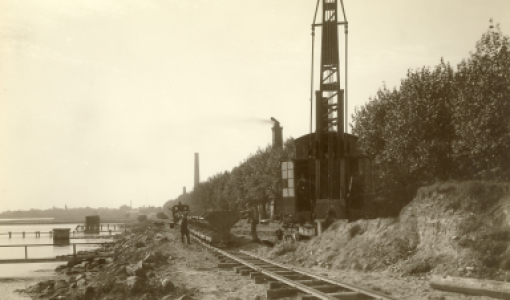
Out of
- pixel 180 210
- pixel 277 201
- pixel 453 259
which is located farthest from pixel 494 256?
pixel 180 210

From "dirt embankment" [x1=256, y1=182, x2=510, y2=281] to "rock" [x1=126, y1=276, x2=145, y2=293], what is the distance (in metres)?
6.52

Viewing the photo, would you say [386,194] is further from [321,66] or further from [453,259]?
[453,259]

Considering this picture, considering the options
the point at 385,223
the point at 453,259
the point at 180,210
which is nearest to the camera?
the point at 453,259

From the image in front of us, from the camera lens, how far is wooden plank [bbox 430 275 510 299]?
1032 centimetres

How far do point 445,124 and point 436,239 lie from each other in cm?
1327

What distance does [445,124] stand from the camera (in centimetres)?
2708

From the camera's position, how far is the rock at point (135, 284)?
45.5 feet

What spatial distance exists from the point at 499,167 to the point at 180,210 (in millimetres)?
26515

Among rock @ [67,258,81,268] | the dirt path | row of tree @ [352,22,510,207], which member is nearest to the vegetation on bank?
row of tree @ [352,22,510,207]

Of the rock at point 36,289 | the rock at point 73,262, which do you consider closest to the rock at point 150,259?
the rock at point 36,289

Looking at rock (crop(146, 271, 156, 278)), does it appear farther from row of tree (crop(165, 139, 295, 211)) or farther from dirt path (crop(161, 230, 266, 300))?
row of tree (crop(165, 139, 295, 211))

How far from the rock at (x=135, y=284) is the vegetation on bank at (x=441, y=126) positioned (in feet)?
38.1

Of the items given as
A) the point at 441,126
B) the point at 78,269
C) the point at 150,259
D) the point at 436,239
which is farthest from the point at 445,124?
the point at 78,269

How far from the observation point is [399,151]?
1117 inches
